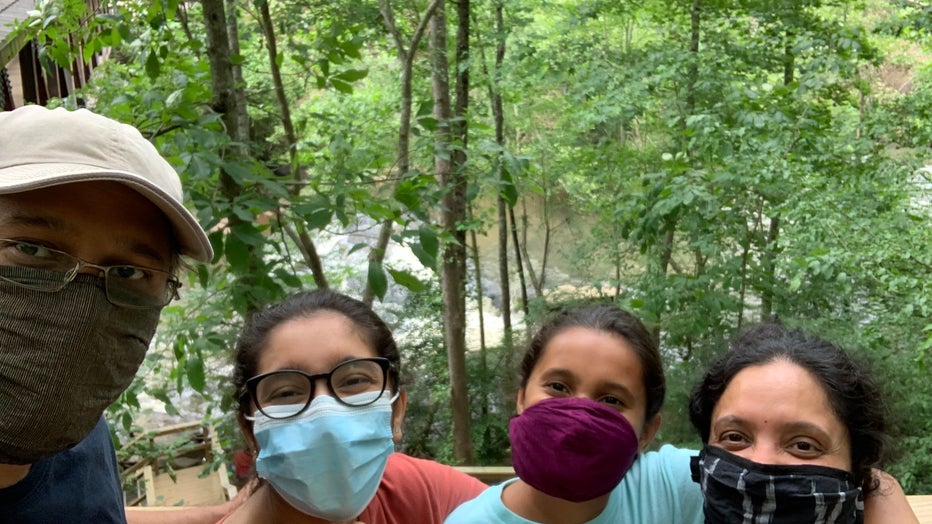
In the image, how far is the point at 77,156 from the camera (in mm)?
1206

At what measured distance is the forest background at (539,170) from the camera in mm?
2824

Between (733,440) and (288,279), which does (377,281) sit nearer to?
(288,279)

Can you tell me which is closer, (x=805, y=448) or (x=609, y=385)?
(x=805, y=448)

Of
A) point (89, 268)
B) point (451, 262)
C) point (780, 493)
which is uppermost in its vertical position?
point (89, 268)

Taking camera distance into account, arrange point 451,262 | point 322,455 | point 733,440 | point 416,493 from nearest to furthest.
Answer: point 733,440, point 322,455, point 416,493, point 451,262

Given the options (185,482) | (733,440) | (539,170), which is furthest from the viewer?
(185,482)

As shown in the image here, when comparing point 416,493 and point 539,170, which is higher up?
point 416,493

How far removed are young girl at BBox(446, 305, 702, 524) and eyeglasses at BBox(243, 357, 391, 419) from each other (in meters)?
0.34

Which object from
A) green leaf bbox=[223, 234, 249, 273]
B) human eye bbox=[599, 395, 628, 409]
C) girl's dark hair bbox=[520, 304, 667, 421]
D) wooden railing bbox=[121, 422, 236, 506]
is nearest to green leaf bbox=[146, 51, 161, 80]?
green leaf bbox=[223, 234, 249, 273]

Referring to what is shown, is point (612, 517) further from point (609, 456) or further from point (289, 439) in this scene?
point (289, 439)

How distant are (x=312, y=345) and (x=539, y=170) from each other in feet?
15.5

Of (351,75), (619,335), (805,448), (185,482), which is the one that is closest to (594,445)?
(619,335)

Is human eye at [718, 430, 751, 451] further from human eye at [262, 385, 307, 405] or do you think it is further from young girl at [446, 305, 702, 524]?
human eye at [262, 385, 307, 405]

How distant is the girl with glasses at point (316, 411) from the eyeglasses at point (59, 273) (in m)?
0.30
